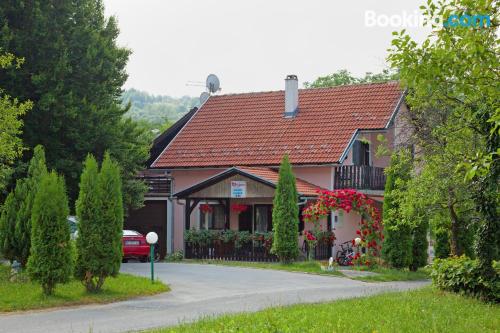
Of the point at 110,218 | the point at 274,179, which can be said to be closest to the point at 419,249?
the point at 274,179

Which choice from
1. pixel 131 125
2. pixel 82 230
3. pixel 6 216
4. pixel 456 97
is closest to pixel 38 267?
pixel 82 230

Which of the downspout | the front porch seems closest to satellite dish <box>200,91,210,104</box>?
the downspout

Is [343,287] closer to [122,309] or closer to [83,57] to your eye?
[122,309]

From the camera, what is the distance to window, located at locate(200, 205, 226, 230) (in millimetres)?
37250

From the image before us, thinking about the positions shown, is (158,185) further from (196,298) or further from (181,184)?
(196,298)

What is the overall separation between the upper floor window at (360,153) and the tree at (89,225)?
58.9 feet

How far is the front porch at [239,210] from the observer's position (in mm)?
32125

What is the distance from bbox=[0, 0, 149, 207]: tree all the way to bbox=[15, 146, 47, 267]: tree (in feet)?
21.2

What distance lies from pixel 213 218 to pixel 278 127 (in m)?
5.10

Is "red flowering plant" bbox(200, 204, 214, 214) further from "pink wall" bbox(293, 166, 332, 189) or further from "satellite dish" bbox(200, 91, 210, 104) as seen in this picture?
"satellite dish" bbox(200, 91, 210, 104)

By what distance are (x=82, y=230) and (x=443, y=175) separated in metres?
9.08

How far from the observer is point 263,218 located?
36.3 meters

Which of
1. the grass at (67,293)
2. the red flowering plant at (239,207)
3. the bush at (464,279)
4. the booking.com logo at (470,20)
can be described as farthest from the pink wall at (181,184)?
the booking.com logo at (470,20)

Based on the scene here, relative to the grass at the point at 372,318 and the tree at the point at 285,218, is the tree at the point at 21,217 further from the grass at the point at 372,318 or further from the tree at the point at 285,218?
the tree at the point at 285,218
